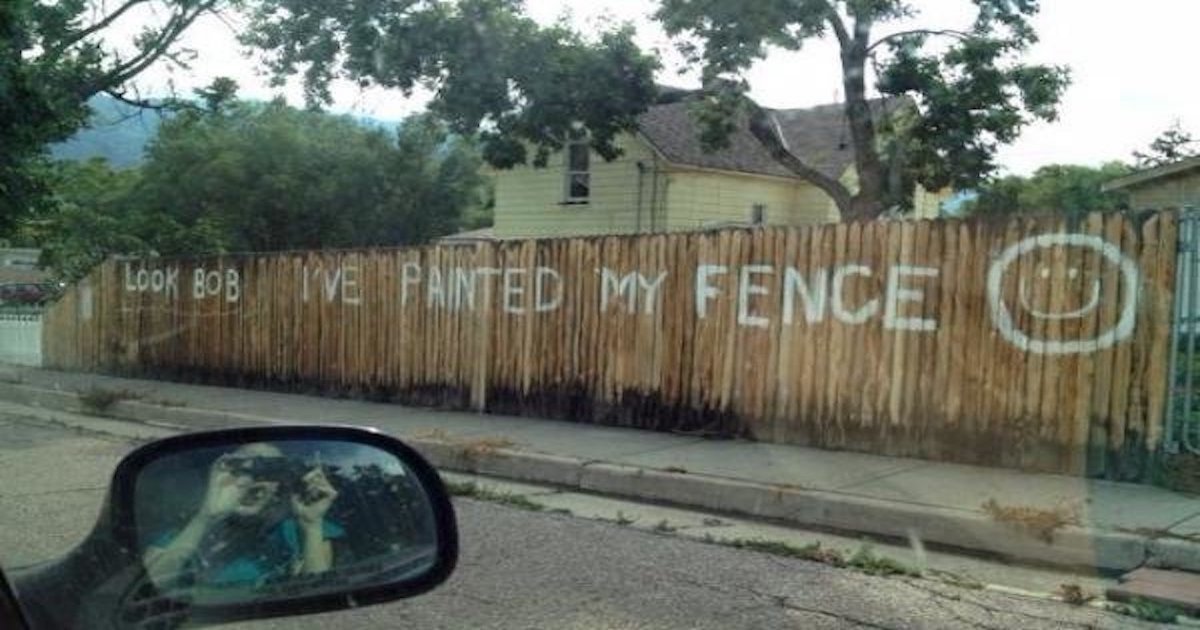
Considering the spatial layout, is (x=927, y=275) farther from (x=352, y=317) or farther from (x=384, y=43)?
(x=384, y=43)

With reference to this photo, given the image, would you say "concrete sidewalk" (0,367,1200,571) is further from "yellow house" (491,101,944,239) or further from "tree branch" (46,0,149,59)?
"yellow house" (491,101,944,239)

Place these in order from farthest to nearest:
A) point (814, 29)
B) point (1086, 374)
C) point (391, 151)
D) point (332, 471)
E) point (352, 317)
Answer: point (391, 151)
point (814, 29)
point (352, 317)
point (1086, 374)
point (332, 471)

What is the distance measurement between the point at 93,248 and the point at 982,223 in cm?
2265

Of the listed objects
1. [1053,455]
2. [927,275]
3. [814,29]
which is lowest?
[1053,455]

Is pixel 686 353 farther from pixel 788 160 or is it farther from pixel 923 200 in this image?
pixel 923 200

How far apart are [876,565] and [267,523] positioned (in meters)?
5.08

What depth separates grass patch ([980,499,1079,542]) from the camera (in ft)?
22.8

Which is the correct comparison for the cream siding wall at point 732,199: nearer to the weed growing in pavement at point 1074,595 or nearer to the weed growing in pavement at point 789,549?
the weed growing in pavement at point 789,549

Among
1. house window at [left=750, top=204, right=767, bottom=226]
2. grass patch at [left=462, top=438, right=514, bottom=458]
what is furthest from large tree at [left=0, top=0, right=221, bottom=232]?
house window at [left=750, top=204, right=767, bottom=226]

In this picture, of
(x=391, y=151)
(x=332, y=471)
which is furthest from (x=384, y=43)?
Result: (x=332, y=471)

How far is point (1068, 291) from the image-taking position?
8711 millimetres

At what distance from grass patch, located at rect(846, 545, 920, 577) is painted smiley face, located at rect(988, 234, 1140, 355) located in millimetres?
2856

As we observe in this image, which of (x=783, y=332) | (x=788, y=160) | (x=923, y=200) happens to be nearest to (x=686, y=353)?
(x=783, y=332)

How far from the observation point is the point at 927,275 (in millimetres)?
9438
